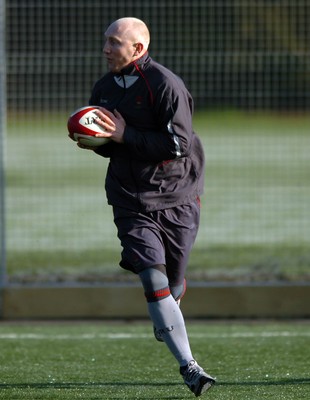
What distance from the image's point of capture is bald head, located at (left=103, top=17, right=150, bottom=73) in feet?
19.0

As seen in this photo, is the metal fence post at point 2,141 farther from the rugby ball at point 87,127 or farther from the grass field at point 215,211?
the rugby ball at point 87,127

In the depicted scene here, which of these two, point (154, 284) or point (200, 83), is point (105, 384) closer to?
point (154, 284)

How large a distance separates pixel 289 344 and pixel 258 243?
374 centimetres

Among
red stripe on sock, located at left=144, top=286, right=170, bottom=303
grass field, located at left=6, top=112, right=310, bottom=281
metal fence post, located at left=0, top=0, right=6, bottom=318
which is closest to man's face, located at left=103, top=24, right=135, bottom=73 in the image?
red stripe on sock, located at left=144, top=286, right=170, bottom=303

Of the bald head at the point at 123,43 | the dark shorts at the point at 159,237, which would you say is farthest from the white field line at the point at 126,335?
the bald head at the point at 123,43

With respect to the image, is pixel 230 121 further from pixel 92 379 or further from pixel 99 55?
pixel 92 379

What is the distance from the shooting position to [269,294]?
912 centimetres

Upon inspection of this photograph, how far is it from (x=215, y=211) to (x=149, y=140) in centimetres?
671

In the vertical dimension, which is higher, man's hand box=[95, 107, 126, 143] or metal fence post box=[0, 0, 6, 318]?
man's hand box=[95, 107, 126, 143]

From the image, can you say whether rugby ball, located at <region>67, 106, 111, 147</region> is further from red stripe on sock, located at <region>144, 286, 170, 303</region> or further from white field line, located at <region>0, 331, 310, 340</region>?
white field line, located at <region>0, 331, 310, 340</region>

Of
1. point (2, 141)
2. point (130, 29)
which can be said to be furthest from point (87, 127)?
point (2, 141)

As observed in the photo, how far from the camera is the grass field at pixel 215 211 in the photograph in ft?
33.3

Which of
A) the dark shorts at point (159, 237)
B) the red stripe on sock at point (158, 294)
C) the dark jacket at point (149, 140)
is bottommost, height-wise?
the red stripe on sock at point (158, 294)

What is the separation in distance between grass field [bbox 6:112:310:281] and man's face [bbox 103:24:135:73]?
4.16m
